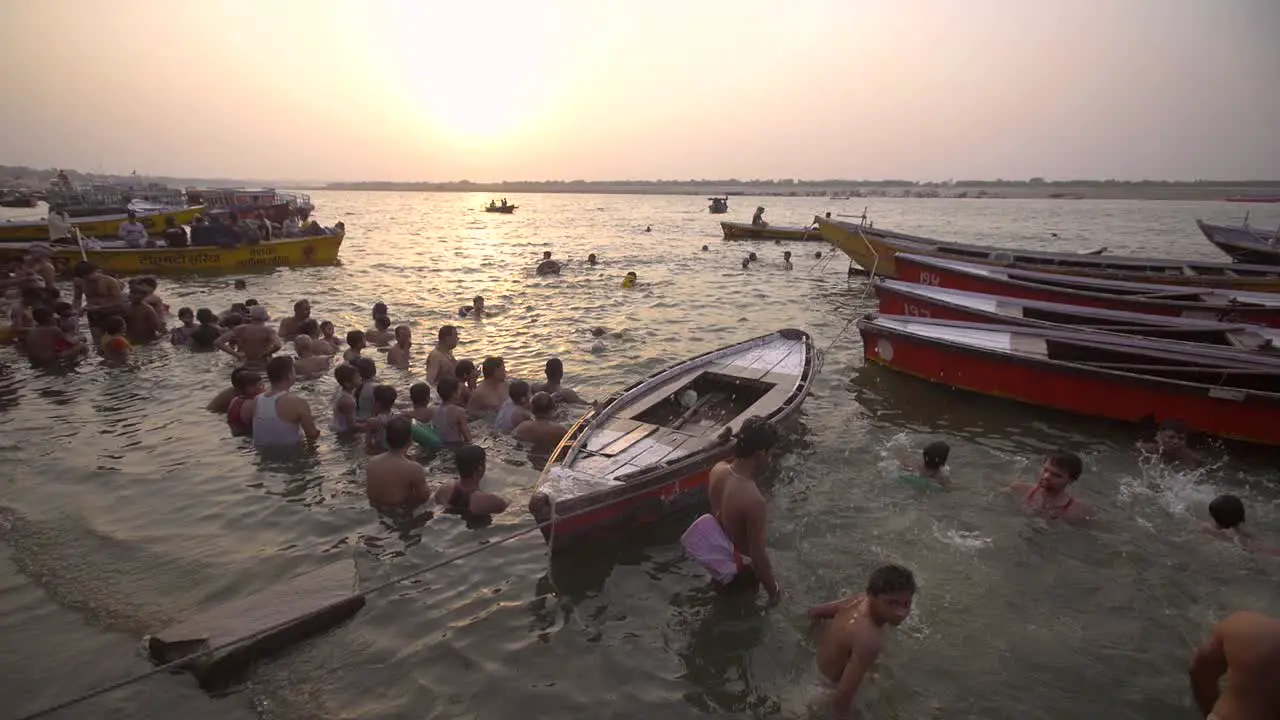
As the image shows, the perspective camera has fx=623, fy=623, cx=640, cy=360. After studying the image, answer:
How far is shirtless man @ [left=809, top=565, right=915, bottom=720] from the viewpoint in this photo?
396cm

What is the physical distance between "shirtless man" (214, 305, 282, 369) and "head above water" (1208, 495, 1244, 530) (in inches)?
607

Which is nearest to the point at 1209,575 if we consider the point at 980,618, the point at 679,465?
the point at 980,618

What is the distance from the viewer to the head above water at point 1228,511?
22.5 ft

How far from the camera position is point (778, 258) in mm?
33406

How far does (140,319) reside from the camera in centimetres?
1423

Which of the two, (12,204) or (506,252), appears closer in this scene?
(506,252)

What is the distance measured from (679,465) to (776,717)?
2.65 meters

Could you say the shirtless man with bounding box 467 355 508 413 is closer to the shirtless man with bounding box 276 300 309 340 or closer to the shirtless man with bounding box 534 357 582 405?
the shirtless man with bounding box 534 357 582 405

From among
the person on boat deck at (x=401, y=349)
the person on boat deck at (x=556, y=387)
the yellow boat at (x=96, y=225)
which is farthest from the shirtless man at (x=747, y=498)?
the yellow boat at (x=96, y=225)

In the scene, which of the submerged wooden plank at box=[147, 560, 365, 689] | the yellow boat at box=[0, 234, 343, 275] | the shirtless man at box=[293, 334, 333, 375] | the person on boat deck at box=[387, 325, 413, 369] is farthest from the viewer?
the yellow boat at box=[0, 234, 343, 275]

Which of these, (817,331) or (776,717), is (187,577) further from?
(817,331)

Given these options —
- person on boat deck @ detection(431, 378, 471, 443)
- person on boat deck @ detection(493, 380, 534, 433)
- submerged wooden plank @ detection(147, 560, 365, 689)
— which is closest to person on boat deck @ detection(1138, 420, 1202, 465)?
person on boat deck @ detection(493, 380, 534, 433)

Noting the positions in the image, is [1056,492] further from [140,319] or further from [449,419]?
[140,319]

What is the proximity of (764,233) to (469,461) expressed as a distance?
1403 inches
